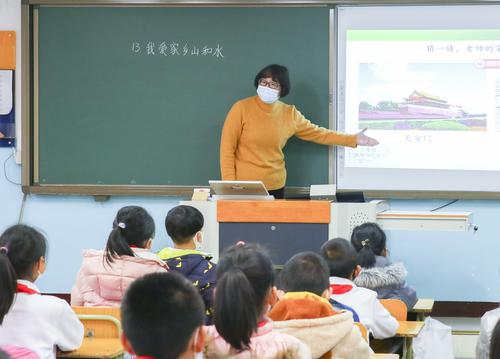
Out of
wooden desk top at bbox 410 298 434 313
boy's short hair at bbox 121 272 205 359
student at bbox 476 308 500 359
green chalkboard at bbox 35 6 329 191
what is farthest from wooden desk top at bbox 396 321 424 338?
green chalkboard at bbox 35 6 329 191

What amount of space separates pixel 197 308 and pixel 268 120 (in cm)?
400

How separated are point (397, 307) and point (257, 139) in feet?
6.83

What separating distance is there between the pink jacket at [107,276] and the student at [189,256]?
117 mm

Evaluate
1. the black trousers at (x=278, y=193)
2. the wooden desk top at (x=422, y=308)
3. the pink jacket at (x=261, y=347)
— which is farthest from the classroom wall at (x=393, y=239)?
the pink jacket at (x=261, y=347)

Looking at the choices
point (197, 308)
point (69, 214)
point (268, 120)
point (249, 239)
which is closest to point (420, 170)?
point (268, 120)

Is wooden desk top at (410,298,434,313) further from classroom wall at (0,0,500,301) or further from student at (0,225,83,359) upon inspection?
student at (0,225,83,359)

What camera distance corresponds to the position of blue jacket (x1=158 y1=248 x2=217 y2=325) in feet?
11.5

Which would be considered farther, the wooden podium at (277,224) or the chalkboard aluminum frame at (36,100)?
the chalkboard aluminum frame at (36,100)

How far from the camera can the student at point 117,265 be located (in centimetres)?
345

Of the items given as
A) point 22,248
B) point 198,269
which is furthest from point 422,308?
point 22,248

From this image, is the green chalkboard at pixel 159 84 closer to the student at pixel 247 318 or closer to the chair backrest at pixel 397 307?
the chair backrest at pixel 397 307

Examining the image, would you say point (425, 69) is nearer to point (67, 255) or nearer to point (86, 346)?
point (67, 255)

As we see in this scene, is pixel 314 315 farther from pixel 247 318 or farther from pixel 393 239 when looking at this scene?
pixel 393 239

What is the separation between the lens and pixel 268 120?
222 inches
